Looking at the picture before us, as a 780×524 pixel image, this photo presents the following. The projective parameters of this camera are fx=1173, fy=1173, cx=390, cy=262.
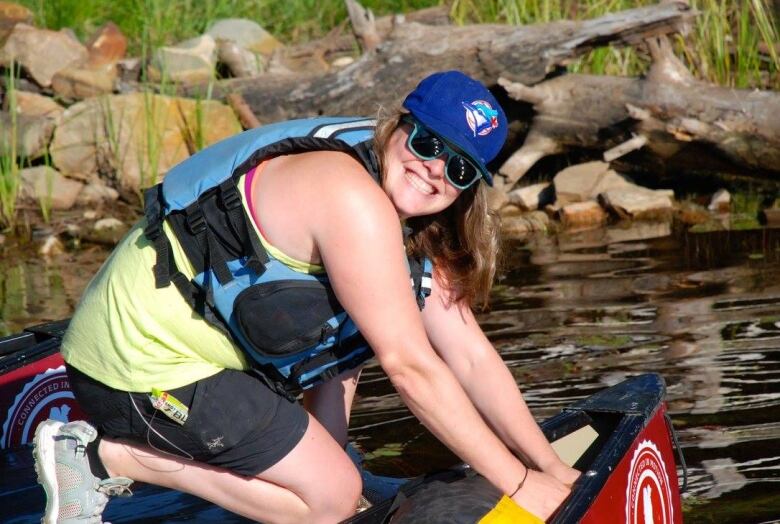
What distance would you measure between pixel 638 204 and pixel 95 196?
397 centimetres

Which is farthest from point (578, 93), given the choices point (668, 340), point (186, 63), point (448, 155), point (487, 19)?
point (448, 155)

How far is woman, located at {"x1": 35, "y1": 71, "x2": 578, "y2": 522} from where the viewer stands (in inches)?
109

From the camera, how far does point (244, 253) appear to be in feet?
9.35

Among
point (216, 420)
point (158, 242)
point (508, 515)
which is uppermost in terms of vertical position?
point (158, 242)

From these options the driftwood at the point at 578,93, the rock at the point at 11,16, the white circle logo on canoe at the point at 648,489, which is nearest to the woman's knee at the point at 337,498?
the white circle logo on canoe at the point at 648,489

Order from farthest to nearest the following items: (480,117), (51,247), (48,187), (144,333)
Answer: (48,187) < (51,247) < (144,333) < (480,117)

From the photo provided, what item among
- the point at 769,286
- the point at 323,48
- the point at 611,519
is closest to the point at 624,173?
the point at 769,286

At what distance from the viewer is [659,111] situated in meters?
7.77

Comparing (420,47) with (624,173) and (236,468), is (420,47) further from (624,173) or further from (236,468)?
(236,468)

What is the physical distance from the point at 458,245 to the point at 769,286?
348cm

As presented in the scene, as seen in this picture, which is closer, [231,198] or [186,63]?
[231,198]

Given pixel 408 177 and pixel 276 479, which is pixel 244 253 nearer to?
pixel 408 177

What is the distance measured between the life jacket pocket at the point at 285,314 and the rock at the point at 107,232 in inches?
219

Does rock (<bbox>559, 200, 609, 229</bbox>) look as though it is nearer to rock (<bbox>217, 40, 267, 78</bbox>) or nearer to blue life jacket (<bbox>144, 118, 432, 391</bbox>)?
rock (<bbox>217, 40, 267, 78</bbox>)
